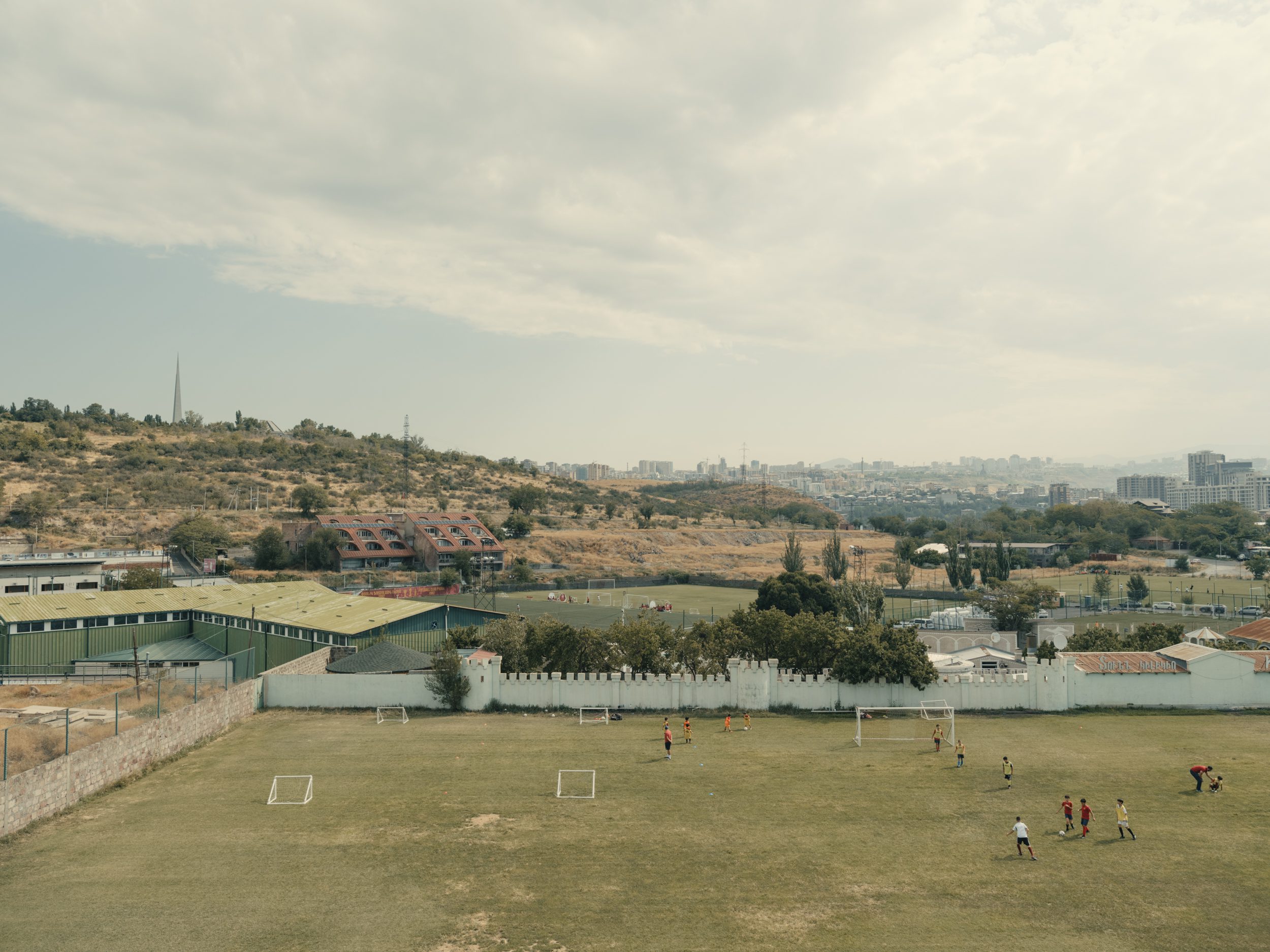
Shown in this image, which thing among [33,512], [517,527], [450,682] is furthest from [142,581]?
[517,527]

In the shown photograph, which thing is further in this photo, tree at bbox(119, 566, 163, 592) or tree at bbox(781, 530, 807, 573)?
tree at bbox(781, 530, 807, 573)

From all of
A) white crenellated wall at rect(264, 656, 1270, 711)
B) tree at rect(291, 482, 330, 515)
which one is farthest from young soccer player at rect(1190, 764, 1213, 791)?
tree at rect(291, 482, 330, 515)

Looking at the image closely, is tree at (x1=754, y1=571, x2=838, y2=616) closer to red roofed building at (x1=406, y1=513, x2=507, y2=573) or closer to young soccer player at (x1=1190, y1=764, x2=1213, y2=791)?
red roofed building at (x1=406, y1=513, x2=507, y2=573)

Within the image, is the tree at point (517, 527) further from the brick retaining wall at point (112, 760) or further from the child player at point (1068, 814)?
the child player at point (1068, 814)

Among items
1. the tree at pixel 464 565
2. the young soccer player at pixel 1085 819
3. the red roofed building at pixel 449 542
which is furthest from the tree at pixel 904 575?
the young soccer player at pixel 1085 819

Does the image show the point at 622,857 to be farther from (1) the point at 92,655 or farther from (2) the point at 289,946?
(1) the point at 92,655

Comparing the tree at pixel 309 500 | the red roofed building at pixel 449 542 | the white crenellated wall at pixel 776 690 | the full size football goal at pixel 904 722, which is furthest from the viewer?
the tree at pixel 309 500

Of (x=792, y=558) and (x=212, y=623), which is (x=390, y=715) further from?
(x=792, y=558)
